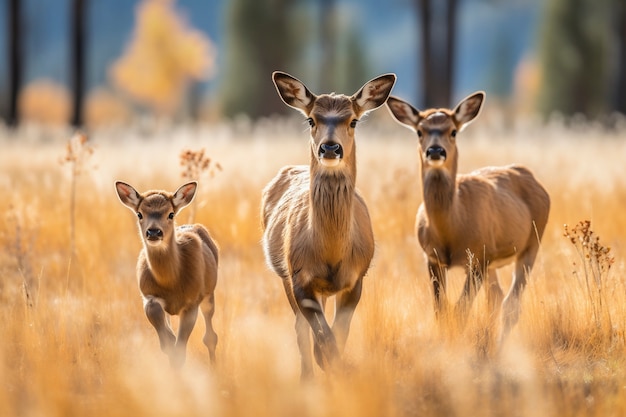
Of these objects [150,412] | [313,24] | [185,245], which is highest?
[313,24]

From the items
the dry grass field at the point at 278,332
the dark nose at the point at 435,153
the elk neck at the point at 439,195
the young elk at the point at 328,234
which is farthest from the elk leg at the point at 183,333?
the dark nose at the point at 435,153

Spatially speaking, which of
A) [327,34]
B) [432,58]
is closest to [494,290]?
[432,58]

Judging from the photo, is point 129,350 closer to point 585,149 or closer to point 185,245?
point 185,245

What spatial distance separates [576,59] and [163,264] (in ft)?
108

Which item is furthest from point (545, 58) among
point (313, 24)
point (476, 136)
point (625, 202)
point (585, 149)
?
point (625, 202)

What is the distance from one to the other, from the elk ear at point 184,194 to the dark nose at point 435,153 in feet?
5.98

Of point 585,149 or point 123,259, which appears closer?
point 123,259

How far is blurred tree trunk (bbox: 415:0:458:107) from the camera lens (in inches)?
974

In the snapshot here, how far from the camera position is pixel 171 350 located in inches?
247

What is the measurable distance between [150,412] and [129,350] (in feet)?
6.26

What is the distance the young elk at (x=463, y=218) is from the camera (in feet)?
23.9

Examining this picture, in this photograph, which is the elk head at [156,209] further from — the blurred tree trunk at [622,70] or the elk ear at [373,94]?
Result: the blurred tree trunk at [622,70]

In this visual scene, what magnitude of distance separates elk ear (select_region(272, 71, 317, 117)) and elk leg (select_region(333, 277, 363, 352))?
1.27 meters

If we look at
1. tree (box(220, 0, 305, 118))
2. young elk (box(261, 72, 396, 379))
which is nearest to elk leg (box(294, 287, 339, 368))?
young elk (box(261, 72, 396, 379))
